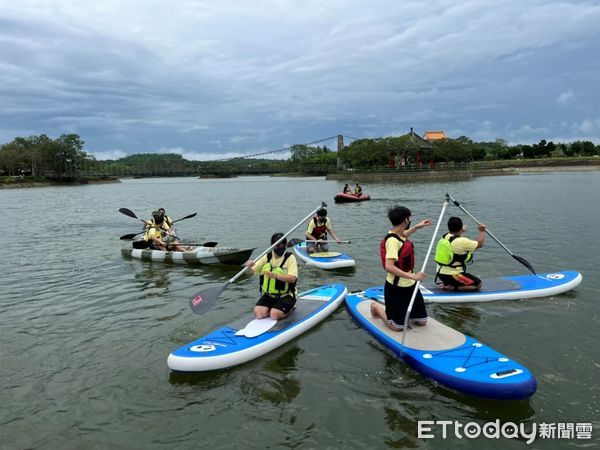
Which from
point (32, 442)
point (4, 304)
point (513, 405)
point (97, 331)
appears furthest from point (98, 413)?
point (4, 304)

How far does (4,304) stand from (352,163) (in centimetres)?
8890

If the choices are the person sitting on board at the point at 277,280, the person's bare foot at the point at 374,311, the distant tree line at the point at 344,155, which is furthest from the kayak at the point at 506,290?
the distant tree line at the point at 344,155

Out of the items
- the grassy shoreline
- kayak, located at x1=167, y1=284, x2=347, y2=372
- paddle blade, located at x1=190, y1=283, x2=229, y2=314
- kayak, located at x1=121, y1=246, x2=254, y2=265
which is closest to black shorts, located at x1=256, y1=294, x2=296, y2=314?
kayak, located at x1=167, y1=284, x2=347, y2=372

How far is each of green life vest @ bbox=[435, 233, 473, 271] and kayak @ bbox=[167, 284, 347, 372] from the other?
261 centimetres

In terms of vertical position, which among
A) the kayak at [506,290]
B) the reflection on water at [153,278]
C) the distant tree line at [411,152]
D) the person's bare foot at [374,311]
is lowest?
the reflection on water at [153,278]

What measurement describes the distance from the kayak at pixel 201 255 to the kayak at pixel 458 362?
617 cm

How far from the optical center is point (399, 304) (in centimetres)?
702

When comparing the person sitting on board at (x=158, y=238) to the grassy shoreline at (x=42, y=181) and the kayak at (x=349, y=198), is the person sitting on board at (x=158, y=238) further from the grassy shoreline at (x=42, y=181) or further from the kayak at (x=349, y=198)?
the grassy shoreline at (x=42, y=181)

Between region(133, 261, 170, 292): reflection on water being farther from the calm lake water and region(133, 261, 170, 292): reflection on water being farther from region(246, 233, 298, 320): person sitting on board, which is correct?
region(246, 233, 298, 320): person sitting on board

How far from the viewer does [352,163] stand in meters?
96.2

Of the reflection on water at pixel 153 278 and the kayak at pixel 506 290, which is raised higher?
the kayak at pixel 506 290

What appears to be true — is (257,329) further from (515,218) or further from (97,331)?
(515,218)

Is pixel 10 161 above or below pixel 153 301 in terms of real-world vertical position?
above

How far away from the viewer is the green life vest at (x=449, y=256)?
9.23 metres
